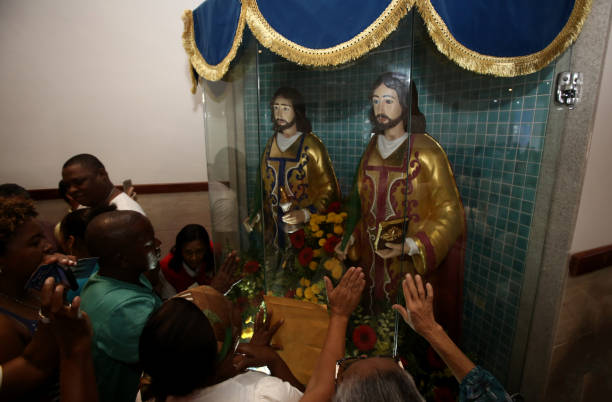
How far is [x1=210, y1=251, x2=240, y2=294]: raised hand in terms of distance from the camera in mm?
1962

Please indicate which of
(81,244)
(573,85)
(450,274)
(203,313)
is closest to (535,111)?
(573,85)

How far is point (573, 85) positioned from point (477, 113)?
44 cm

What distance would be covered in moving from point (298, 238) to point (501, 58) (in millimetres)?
1406

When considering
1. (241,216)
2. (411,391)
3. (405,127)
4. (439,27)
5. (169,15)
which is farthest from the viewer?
(169,15)

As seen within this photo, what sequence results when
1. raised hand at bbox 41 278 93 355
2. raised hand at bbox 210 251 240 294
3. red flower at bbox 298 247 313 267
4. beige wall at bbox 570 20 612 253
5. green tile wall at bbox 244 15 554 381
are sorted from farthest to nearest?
red flower at bbox 298 247 313 267 → raised hand at bbox 210 251 240 294 → green tile wall at bbox 244 15 554 381 → beige wall at bbox 570 20 612 253 → raised hand at bbox 41 278 93 355

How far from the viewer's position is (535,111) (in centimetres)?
179

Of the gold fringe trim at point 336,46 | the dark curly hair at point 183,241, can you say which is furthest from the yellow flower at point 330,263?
the dark curly hair at point 183,241

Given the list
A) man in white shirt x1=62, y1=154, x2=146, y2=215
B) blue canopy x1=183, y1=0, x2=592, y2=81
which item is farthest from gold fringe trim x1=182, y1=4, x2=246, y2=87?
man in white shirt x1=62, y1=154, x2=146, y2=215

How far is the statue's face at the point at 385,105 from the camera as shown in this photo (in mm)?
1601

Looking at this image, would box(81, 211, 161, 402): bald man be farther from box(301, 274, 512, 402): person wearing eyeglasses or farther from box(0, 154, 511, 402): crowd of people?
box(301, 274, 512, 402): person wearing eyeglasses

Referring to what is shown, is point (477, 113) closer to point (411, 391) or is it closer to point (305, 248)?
point (305, 248)

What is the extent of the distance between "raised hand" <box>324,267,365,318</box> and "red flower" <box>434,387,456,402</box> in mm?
953

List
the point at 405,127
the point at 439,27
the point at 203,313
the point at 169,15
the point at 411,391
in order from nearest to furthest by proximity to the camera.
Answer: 1. the point at 411,391
2. the point at 203,313
3. the point at 439,27
4. the point at 405,127
5. the point at 169,15

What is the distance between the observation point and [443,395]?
1865mm
